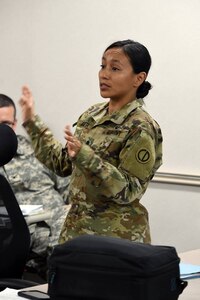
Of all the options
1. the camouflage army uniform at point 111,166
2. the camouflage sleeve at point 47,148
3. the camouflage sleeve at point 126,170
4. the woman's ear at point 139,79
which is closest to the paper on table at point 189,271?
the camouflage army uniform at point 111,166

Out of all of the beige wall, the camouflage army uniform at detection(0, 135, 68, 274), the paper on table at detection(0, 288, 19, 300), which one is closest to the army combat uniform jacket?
the camouflage army uniform at detection(0, 135, 68, 274)

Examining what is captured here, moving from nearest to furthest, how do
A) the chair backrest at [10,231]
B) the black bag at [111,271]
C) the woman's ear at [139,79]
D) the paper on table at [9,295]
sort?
the black bag at [111,271] < the paper on table at [9,295] < the woman's ear at [139,79] < the chair backrest at [10,231]

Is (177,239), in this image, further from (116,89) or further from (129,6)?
(116,89)

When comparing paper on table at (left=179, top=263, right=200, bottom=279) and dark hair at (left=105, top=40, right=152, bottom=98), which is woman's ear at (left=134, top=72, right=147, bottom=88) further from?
paper on table at (left=179, top=263, right=200, bottom=279)

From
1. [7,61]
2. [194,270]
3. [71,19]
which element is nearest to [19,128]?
[7,61]

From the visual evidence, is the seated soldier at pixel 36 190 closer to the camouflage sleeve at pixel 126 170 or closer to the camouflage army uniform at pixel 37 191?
the camouflage army uniform at pixel 37 191

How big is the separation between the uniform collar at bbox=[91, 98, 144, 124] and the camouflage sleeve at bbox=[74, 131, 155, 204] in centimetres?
9

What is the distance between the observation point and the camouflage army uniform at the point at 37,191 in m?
4.03

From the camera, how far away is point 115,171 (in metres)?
2.06

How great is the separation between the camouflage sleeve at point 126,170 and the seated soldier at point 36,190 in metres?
1.92

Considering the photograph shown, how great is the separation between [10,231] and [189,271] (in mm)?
671

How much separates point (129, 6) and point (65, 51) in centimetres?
63

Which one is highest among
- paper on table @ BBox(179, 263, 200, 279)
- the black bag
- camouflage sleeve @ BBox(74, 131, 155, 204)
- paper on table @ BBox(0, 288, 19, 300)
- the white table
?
camouflage sleeve @ BBox(74, 131, 155, 204)

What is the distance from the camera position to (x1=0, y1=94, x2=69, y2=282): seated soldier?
13.2ft
